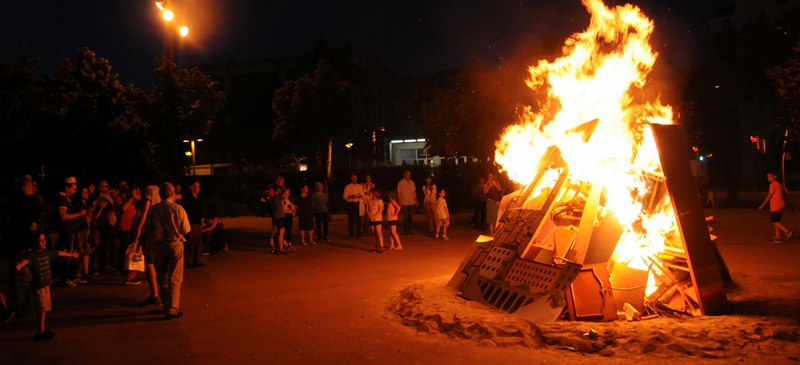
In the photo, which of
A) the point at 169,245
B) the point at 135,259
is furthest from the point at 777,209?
the point at 135,259

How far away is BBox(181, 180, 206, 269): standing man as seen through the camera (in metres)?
13.2

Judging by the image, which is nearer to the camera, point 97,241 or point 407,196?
point 97,241

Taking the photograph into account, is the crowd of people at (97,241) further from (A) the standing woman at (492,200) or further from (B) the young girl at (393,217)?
(A) the standing woman at (492,200)

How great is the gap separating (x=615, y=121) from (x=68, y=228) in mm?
9295

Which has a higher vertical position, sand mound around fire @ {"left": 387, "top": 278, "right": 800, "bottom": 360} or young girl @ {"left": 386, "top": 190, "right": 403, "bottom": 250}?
young girl @ {"left": 386, "top": 190, "right": 403, "bottom": 250}

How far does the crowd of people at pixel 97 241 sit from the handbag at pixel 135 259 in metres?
0.02

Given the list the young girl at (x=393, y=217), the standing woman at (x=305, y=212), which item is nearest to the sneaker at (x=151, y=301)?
the young girl at (x=393, y=217)

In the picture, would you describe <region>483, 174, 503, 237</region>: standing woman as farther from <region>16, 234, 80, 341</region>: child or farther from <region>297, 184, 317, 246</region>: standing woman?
<region>16, 234, 80, 341</region>: child

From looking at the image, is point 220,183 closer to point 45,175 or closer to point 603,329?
point 45,175

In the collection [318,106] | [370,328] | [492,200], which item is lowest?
[370,328]

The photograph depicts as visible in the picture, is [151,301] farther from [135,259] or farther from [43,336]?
[43,336]

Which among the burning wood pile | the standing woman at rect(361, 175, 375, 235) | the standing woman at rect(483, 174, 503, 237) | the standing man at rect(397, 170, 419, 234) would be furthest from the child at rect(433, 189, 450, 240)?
→ the burning wood pile

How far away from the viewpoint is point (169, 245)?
340 inches

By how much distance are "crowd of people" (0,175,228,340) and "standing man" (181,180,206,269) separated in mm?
20
